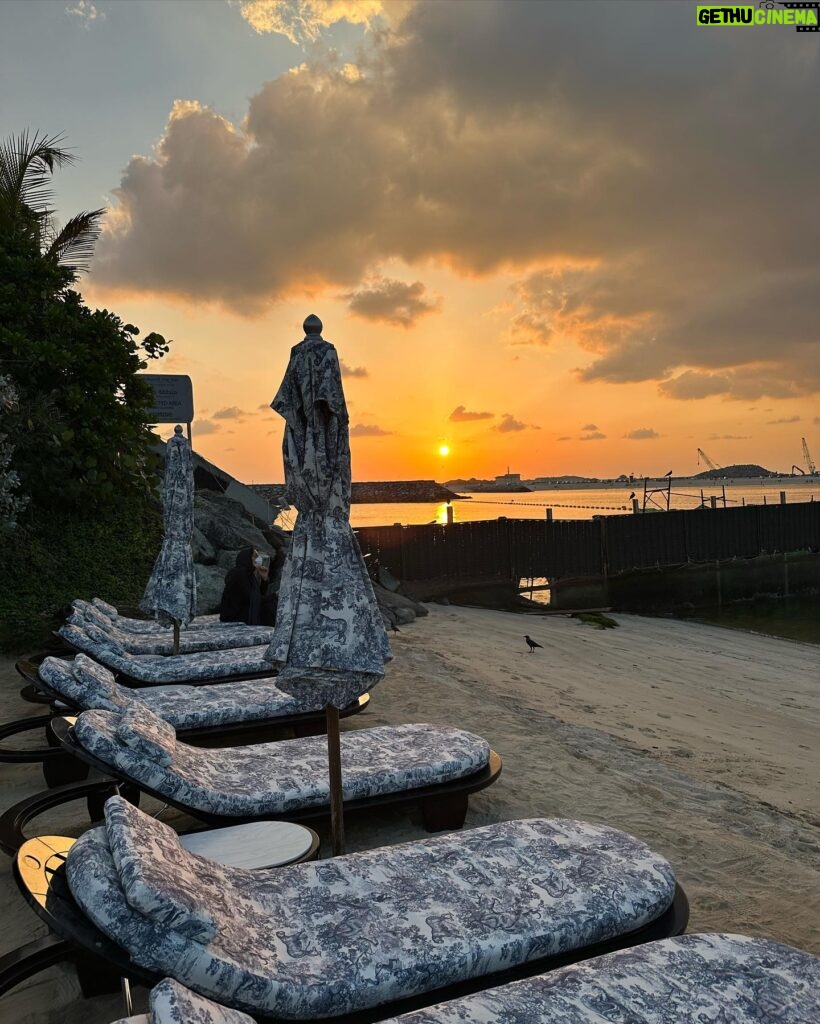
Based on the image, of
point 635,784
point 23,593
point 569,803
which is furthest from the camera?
point 23,593

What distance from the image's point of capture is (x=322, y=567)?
149 inches

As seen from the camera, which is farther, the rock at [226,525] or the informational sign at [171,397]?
the informational sign at [171,397]

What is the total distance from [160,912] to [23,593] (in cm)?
1125

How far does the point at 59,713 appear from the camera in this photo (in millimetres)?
5461

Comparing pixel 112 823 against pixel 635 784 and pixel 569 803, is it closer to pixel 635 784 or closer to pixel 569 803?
pixel 569 803

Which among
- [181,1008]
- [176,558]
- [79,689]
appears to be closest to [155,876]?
[181,1008]

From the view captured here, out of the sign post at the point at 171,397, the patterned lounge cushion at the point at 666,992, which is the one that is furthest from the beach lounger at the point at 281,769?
the sign post at the point at 171,397

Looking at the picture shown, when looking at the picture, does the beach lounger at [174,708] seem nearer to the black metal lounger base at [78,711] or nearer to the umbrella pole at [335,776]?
the black metal lounger base at [78,711]

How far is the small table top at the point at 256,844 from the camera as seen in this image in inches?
139

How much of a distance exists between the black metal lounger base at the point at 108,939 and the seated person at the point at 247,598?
696 cm

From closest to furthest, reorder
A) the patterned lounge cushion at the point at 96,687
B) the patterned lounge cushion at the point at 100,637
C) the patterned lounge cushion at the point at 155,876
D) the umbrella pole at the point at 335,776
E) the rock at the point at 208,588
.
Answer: the patterned lounge cushion at the point at 155,876 < the umbrella pole at the point at 335,776 < the patterned lounge cushion at the point at 96,687 < the patterned lounge cushion at the point at 100,637 < the rock at the point at 208,588

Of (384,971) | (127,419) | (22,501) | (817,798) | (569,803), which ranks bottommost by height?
(817,798)

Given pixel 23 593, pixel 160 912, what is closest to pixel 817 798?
pixel 160 912

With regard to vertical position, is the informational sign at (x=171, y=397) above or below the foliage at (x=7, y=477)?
above
